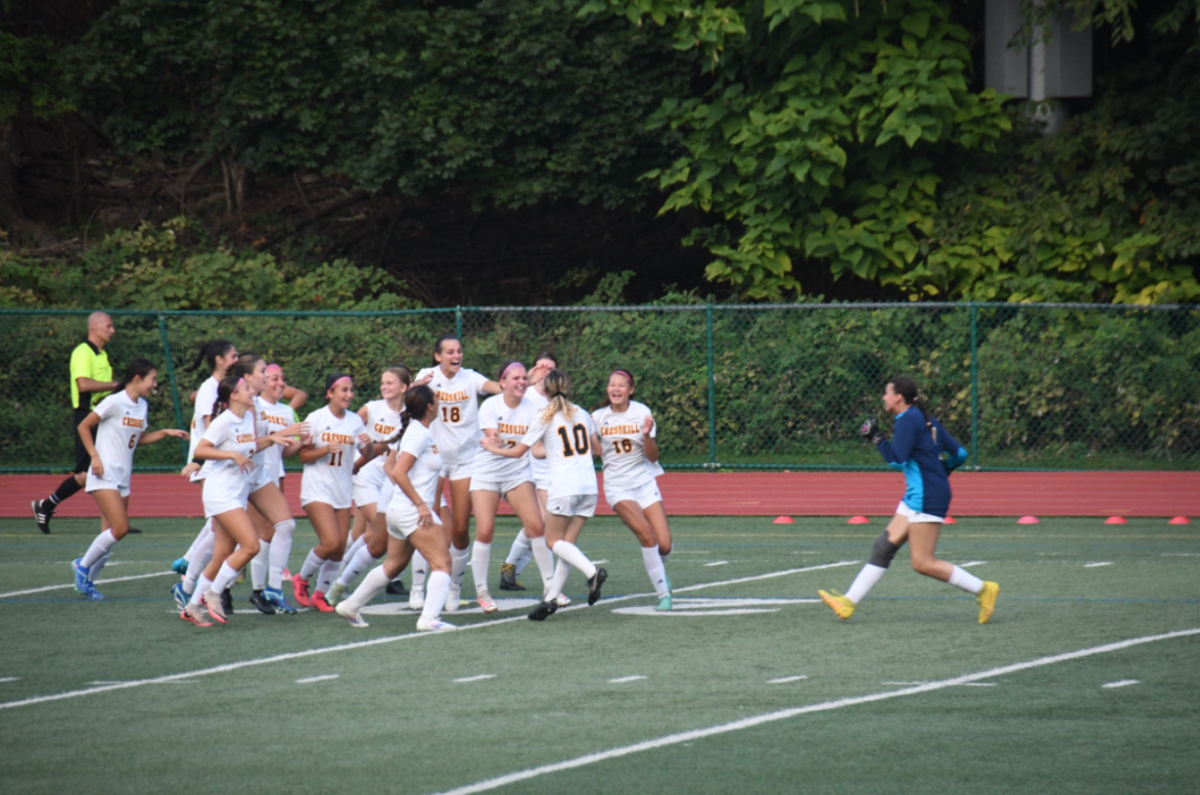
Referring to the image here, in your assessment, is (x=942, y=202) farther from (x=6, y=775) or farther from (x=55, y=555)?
(x=6, y=775)

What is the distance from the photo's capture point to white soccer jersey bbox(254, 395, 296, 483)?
433 inches

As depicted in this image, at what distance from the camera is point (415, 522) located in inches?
386

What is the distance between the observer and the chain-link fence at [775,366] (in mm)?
18906

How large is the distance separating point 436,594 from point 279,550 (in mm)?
1617

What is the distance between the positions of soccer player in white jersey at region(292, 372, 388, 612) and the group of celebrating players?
0.01 meters

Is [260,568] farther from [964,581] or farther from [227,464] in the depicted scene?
[964,581]

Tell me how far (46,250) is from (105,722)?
21.7 metres

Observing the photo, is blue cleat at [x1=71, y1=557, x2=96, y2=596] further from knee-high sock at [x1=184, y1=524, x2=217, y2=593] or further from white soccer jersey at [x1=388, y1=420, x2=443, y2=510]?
white soccer jersey at [x1=388, y1=420, x2=443, y2=510]

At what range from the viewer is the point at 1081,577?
11852 millimetres

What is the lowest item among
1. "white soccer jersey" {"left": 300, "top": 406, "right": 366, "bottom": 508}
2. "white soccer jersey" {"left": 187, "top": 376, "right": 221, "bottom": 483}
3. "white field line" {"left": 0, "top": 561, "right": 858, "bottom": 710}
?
"white field line" {"left": 0, "top": 561, "right": 858, "bottom": 710}

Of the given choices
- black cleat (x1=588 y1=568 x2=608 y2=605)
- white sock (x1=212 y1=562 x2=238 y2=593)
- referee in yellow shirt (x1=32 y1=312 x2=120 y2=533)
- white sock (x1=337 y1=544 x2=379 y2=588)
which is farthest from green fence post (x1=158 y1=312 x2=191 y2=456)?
black cleat (x1=588 y1=568 x2=608 y2=605)

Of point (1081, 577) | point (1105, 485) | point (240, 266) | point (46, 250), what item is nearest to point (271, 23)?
point (240, 266)

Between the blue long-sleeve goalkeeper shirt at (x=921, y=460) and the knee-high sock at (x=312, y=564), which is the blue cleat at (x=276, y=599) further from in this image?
the blue long-sleeve goalkeeper shirt at (x=921, y=460)

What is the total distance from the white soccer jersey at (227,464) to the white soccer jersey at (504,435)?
69.8 inches
